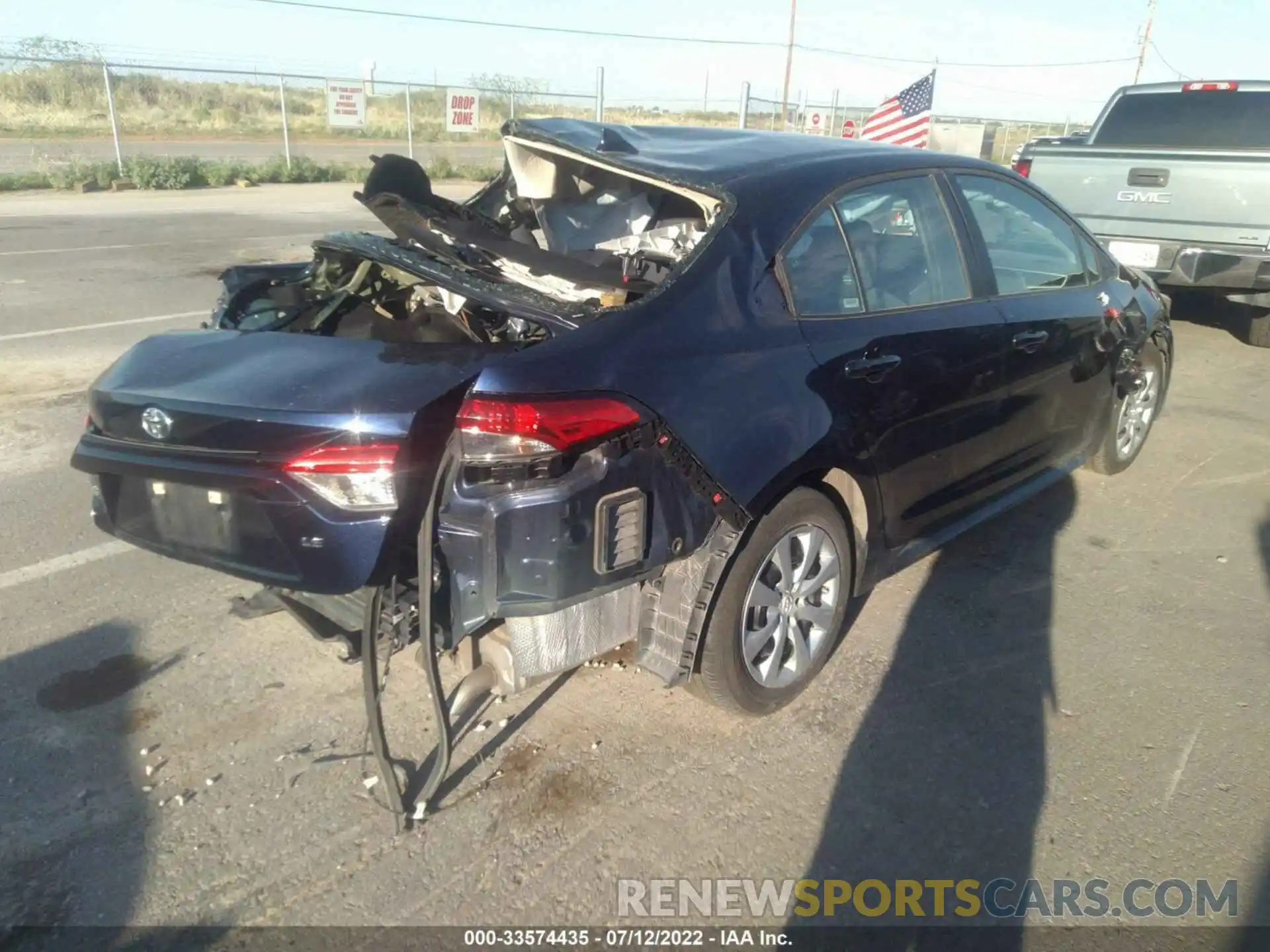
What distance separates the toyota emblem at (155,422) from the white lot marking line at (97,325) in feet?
18.7

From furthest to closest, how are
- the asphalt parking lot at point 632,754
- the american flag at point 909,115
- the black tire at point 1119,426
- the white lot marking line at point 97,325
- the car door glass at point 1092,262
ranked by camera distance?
the american flag at point 909,115 → the white lot marking line at point 97,325 → the black tire at point 1119,426 → the car door glass at point 1092,262 → the asphalt parking lot at point 632,754

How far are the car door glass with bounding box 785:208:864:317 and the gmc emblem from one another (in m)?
6.18

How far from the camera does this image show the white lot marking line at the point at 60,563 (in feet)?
13.0

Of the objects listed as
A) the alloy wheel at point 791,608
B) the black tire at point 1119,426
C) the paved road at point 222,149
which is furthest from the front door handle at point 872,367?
the paved road at point 222,149

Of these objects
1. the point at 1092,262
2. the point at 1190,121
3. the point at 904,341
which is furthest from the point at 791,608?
the point at 1190,121

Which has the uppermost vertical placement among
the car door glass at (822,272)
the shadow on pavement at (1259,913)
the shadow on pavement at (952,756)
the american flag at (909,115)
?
the american flag at (909,115)

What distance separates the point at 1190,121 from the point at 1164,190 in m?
1.37

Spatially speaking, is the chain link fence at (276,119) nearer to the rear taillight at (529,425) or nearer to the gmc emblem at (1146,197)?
the gmc emblem at (1146,197)

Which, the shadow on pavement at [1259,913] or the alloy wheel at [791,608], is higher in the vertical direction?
the alloy wheel at [791,608]

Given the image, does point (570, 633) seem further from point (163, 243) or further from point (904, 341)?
point (163, 243)

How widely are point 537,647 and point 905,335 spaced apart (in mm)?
1626

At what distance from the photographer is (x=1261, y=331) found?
28.9 ft

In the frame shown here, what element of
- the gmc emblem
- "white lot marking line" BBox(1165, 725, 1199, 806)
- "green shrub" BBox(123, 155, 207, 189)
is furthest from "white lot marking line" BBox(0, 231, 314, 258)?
"white lot marking line" BBox(1165, 725, 1199, 806)

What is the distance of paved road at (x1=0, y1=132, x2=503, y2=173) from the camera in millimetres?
25000
